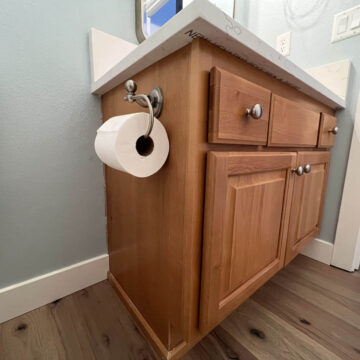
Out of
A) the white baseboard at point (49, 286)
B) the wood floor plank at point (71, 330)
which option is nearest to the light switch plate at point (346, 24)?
the white baseboard at point (49, 286)

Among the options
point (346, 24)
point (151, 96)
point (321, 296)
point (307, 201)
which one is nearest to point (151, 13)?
point (151, 96)

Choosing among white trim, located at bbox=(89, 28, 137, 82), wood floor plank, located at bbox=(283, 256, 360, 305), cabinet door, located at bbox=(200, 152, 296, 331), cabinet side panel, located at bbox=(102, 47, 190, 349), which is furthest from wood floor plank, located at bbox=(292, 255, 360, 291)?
white trim, located at bbox=(89, 28, 137, 82)

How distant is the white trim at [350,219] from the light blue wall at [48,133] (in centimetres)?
114

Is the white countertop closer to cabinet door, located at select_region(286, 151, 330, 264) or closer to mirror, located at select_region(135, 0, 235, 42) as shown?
cabinet door, located at select_region(286, 151, 330, 264)

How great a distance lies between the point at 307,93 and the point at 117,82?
0.65 m

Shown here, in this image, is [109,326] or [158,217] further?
[109,326]

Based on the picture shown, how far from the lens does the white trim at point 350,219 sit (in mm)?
904

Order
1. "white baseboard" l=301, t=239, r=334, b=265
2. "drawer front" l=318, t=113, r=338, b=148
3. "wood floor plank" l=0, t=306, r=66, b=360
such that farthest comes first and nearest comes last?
1. "white baseboard" l=301, t=239, r=334, b=265
2. "drawer front" l=318, t=113, r=338, b=148
3. "wood floor plank" l=0, t=306, r=66, b=360

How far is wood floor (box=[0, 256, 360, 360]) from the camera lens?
0.57m

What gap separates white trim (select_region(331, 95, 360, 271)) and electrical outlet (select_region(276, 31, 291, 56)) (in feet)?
1.62

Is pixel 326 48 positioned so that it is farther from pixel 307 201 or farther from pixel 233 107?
pixel 233 107

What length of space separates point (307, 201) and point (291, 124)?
0.37m

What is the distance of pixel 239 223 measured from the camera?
0.47 metres

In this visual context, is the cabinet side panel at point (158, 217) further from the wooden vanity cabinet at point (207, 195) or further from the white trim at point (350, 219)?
the white trim at point (350, 219)
